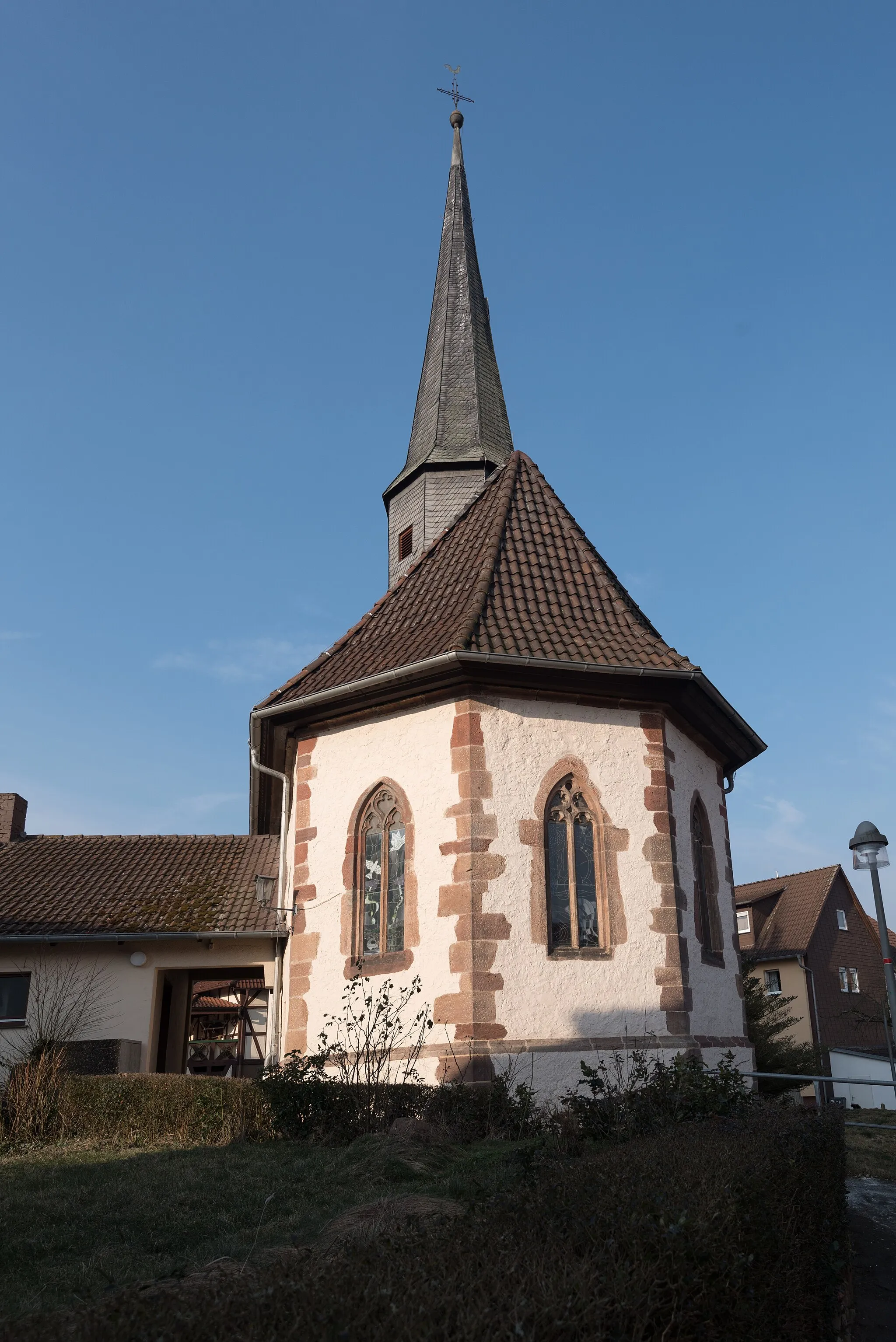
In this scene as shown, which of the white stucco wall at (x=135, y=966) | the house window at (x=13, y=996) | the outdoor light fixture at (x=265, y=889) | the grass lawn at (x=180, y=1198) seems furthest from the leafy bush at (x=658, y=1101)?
the house window at (x=13, y=996)

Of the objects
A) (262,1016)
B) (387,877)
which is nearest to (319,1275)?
(387,877)

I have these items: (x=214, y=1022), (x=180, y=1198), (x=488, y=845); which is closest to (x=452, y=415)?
(x=488, y=845)

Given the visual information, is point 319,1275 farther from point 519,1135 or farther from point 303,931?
point 303,931

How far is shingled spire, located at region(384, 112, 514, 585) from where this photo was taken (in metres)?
20.7

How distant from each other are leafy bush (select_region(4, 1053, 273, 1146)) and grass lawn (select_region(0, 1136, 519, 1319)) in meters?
0.54

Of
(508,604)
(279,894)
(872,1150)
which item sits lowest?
(872,1150)

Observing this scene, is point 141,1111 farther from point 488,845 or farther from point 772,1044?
point 772,1044

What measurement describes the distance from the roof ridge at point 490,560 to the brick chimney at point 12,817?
12465mm

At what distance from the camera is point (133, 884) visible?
63.1 ft

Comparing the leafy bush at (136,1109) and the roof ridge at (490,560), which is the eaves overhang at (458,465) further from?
the leafy bush at (136,1109)

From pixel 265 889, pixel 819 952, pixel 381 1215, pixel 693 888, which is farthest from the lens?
pixel 819 952

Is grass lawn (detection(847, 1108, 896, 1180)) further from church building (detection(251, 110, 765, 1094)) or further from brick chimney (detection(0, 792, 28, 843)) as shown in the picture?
brick chimney (detection(0, 792, 28, 843))

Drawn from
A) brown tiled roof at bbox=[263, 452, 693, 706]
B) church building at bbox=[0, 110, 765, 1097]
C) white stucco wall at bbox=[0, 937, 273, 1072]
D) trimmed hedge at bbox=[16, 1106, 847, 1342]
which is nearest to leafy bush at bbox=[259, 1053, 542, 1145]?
church building at bbox=[0, 110, 765, 1097]

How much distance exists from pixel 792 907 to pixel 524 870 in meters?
31.4
